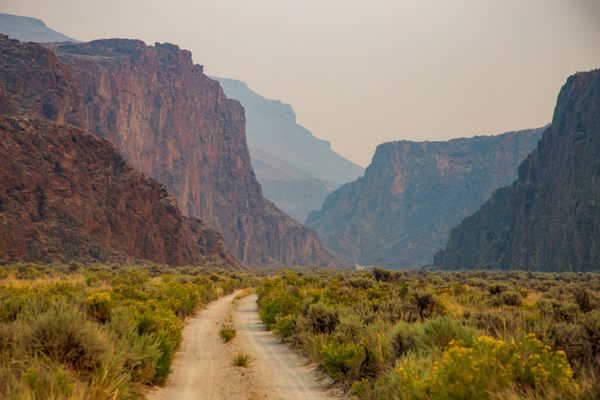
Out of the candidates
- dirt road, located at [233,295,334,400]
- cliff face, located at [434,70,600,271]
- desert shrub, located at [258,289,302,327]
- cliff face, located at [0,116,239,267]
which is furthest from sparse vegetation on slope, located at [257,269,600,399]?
cliff face, located at [434,70,600,271]

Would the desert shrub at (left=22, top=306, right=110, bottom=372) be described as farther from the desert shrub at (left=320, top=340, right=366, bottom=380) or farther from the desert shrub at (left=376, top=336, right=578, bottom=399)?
the desert shrub at (left=376, top=336, right=578, bottom=399)

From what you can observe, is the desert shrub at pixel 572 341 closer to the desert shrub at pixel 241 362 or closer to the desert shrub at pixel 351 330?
the desert shrub at pixel 351 330

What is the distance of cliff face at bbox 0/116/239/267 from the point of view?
2420 inches

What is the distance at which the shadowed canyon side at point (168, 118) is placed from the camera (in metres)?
85.6

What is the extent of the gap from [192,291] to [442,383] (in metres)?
22.8

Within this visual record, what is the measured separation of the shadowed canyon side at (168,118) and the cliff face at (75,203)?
448 inches

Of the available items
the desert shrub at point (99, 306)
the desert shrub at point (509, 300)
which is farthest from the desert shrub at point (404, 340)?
the desert shrub at point (509, 300)

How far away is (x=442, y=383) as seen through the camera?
20.0 ft

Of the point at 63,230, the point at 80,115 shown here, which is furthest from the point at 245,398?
the point at 80,115

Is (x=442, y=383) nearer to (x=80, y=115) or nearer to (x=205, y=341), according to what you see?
(x=205, y=341)

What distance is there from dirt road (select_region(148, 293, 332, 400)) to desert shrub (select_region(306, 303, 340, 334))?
3.67ft

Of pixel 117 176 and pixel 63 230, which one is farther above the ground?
pixel 117 176

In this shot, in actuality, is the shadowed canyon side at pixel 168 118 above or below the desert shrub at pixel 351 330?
above

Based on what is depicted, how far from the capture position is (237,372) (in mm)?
12203
